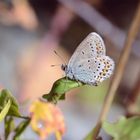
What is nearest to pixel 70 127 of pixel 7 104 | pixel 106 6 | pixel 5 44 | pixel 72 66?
pixel 5 44

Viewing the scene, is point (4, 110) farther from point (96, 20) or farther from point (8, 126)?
point (96, 20)

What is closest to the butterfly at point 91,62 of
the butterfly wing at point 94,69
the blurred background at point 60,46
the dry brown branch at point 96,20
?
the butterfly wing at point 94,69

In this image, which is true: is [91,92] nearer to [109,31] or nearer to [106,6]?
[109,31]

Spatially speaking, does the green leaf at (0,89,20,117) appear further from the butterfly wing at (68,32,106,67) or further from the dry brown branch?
the dry brown branch

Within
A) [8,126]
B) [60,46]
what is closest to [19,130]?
[8,126]

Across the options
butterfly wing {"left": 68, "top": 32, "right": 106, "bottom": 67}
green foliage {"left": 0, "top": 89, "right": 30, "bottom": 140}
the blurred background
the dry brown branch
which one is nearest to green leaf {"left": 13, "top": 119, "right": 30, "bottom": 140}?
green foliage {"left": 0, "top": 89, "right": 30, "bottom": 140}

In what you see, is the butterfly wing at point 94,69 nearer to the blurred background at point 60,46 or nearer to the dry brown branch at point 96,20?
the blurred background at point 60,46
